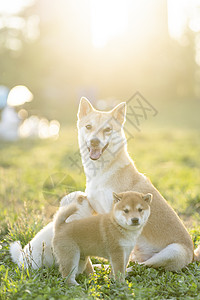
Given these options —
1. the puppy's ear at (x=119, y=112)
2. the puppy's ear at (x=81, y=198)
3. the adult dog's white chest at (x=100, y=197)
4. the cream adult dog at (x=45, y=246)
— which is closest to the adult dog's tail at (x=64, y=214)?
the cream adult dog at (x=45, y=246)

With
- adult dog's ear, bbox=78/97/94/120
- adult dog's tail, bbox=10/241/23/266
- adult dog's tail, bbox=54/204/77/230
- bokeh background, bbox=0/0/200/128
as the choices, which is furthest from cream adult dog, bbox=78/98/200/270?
bokeh background, bbox=0/0/200/128

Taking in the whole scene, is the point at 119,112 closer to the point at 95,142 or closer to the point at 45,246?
the point at 95,142

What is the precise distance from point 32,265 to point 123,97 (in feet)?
75.2

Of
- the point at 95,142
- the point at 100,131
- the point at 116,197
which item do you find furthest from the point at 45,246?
the point at 100,131

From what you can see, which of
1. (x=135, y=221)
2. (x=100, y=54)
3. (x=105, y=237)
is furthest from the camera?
(x=100, y=54)

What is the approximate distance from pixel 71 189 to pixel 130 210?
3.89 m

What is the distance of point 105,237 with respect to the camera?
12.0ft

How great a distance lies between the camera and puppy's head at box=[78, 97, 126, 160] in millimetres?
4297

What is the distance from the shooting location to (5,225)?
5.53m

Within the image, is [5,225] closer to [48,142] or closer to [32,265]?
[32,265]

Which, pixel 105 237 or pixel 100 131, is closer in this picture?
pixel 105 237

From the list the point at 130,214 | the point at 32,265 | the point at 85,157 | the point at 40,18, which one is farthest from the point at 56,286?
the point at 40,18

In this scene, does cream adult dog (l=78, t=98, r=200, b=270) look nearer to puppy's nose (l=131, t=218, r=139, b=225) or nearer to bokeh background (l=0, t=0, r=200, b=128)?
puppy's nose (l=131, t=218, r=139, b=225)

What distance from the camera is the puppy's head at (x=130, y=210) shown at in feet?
11.7
